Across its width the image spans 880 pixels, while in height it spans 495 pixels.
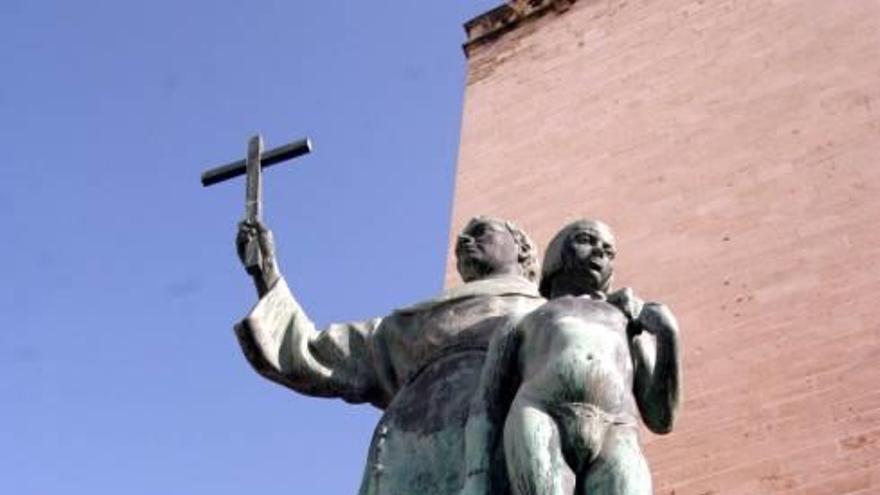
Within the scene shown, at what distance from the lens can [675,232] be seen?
303 inches

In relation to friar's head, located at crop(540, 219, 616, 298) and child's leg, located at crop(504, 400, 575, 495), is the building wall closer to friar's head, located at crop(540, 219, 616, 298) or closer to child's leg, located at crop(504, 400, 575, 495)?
friar's head, located at crop(540, 219, 616, 298)

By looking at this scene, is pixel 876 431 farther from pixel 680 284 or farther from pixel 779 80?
pixel 779 80

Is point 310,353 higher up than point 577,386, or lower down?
higher up

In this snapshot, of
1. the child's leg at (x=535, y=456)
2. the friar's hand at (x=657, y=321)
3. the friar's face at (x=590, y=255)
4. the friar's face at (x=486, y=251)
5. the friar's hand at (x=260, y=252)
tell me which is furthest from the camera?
the friar's hand at (x=260, y=252)

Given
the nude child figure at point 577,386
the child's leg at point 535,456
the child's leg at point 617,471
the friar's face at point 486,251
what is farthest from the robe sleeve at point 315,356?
the child's leg at point 617,471

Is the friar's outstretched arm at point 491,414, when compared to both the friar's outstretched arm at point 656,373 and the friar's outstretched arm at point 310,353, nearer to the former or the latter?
the friar's outstretched arm at point 656,373

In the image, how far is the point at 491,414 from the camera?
3602 mm

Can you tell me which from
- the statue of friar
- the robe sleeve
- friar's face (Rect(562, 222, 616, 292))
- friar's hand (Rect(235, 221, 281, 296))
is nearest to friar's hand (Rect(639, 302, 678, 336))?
friar's face (Rect(562, 222, 616, 292))

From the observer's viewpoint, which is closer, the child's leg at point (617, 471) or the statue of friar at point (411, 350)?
the child's leg at point (617, 471)

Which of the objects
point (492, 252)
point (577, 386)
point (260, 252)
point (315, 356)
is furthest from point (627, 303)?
point (260, 252)

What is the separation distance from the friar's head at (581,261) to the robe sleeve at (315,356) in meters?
0.77

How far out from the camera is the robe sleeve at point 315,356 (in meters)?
4.46

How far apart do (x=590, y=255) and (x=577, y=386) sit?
58cm

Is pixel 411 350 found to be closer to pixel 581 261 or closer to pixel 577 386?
pixel 581 261
